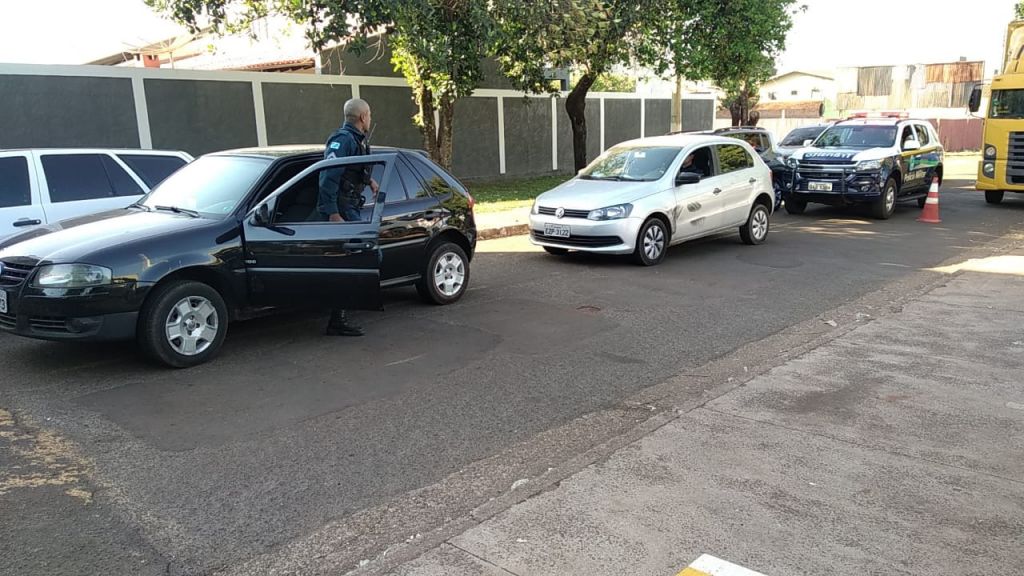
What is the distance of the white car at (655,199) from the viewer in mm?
10188

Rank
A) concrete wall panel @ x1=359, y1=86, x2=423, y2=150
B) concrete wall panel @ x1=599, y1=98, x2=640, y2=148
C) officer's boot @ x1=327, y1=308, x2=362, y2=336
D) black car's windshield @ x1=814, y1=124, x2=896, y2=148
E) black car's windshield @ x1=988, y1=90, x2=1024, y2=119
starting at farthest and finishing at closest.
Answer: concrete wall panel @ x1=599, y1=98, x2=640, y2=148
concrete wall panel @ x1=359, y1=86, x2=423, y2=150
black car's windshield @ x1=988, y1=90, x2=1024, y2=119
black car's windshield @ x1=814, y1=124, x2=896, y2=148
officer's boot @ x1=327, y1=308, x2=362, y2=336

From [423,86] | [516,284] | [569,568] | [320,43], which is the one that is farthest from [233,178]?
[423,86]

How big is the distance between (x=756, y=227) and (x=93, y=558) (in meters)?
10.8

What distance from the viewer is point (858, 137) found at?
1609 cm

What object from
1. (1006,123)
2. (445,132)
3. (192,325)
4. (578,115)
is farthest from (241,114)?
(1006,123)

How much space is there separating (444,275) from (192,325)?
2841mm

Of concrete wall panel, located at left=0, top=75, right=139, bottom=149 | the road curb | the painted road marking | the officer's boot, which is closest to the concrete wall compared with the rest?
concrete wall panel, located at left=0, top=75, right=139, bottom=149

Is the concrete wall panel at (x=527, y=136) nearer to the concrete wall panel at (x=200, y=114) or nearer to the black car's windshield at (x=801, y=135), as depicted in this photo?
the black car's windshield at (x=801, y=135)

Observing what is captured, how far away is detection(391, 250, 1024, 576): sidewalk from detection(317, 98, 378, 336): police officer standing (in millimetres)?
3413

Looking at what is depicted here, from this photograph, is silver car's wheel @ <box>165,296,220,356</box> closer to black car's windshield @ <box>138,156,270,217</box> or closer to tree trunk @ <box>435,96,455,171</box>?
black car's windshield @ <box>138,156,270,217</box>

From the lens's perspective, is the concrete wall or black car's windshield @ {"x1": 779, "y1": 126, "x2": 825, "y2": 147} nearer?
the concrete wall

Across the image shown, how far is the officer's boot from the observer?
705 centimetres

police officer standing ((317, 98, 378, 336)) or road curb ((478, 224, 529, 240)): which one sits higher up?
police officer standing ((317, 98, 378, 336))

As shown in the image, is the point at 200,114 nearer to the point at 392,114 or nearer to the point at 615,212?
the point at 392,114
